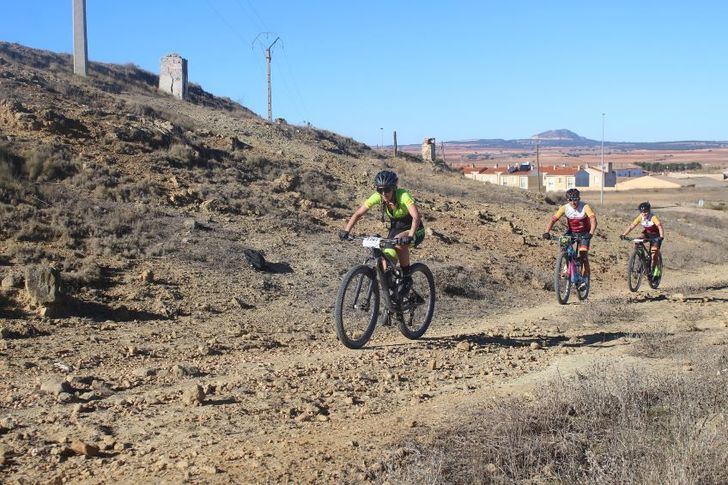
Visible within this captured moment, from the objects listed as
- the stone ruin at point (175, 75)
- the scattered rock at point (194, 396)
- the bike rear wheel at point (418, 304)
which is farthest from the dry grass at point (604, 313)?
the stone ruin at point (175, 75)

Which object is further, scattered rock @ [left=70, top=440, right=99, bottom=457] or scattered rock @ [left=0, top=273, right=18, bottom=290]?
scattered rock @ [left=0, top=273, right=18, bottom=290]

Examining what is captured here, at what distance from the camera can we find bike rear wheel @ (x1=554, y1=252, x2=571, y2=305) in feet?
41.2

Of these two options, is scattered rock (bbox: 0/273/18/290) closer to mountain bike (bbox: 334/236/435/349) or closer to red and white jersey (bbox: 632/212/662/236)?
mountain bike (bbox: 334/236/435/349)

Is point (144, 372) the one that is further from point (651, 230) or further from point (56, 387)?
point (651, 230)

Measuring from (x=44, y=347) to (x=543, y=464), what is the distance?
5.47m

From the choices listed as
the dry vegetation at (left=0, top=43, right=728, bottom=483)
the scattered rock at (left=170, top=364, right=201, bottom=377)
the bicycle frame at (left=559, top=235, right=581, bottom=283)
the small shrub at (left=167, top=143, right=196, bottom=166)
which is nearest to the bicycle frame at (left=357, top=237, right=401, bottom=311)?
the dry vegetation at (left=0, top=43, right=728, bottom=483)

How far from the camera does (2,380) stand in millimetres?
6691

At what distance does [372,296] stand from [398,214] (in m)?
0.96

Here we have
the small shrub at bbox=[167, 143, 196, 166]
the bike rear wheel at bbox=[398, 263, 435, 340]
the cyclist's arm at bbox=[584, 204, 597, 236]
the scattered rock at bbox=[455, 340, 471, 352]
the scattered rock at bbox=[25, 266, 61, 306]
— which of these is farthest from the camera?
the small shrub at bbox=[167, 143, 196, 166]

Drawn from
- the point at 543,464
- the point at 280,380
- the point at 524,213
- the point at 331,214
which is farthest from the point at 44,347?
the point at 524,213

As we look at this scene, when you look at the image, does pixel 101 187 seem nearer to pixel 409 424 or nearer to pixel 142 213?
Result: pixel 142 213

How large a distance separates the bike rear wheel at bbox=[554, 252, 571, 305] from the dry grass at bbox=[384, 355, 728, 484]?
625 centimetres

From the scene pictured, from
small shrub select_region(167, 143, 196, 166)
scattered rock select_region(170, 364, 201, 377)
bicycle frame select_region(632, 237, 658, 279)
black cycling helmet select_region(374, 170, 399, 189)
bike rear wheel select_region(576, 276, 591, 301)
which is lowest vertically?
bike rear wheel select_region(576, 276, 591, 301)

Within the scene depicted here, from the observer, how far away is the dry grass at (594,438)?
4496 millimetres
